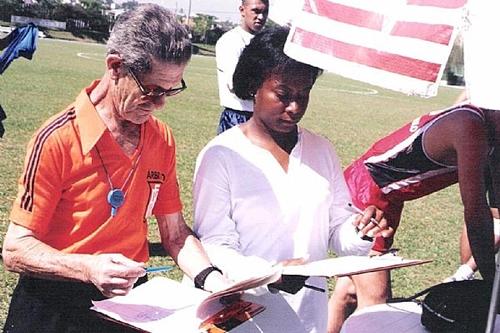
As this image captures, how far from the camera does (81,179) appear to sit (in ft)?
Answer: 6.82

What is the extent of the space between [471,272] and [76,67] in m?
20.7

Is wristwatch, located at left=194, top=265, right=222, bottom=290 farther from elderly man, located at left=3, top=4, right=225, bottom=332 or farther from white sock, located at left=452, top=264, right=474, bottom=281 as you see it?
white sock, located at left=452, top=264, right=474, bottom=281

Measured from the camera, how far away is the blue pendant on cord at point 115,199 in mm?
2127

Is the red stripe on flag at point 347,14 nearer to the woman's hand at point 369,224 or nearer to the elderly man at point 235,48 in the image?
the woman's hand at point 369,224

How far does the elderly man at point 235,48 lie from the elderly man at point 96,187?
3.91 metres

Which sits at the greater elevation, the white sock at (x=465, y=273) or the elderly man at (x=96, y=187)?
the elderly man at (x=96, y=187)

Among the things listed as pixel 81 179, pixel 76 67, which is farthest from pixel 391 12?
pixel 76 67

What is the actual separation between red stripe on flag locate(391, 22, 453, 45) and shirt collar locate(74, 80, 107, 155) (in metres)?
0.89

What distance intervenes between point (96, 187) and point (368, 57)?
0.88m

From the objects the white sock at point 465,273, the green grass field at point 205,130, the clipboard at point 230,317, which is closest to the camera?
the clipboard at point 230,317

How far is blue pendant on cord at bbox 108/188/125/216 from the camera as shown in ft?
6.98

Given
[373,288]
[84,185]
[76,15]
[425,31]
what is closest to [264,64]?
[425,31]

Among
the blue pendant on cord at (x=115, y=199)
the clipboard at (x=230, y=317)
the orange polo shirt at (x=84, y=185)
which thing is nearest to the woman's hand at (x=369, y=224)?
the clipboard at (x=230, y=317)

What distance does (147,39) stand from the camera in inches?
80.4
